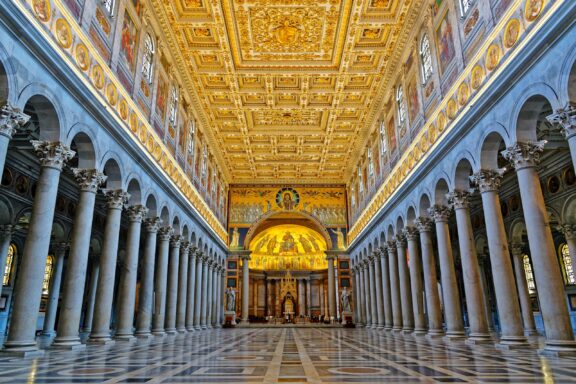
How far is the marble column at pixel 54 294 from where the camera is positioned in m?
20.5

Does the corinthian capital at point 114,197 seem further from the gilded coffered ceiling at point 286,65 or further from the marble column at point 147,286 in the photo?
the gilded coffered ceiling at point 286,65

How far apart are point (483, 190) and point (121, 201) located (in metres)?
12.2

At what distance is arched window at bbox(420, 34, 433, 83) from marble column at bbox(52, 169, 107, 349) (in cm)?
1373

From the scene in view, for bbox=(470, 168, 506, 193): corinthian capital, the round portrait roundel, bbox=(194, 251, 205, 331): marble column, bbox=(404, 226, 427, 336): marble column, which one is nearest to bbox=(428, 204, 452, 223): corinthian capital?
bbox=(404, 226, 427, 336): marble column

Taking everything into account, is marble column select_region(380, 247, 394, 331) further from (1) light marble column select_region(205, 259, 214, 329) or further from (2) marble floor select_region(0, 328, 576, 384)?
(2) marble floor select_region(0, 328, 576, 384)

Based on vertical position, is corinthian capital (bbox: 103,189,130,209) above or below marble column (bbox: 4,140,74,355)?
above

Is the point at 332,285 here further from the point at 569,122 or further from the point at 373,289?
the point at 569,122

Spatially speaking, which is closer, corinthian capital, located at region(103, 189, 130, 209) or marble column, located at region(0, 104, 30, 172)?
marble column, located at region(0, 104, 30, 172)

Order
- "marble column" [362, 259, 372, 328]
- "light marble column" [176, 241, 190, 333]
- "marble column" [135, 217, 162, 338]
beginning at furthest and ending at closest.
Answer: "marble column" [362, 259, 372, 328] → "light marble column" [176, 241, 190, 333] → "marble column" [135, 217, 162, 338]

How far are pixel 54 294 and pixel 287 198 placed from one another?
23.7 meters

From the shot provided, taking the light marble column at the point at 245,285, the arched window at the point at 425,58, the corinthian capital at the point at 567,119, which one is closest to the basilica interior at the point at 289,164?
the corinthian capital at the point at 567,119

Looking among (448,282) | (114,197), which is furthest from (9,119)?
(448,282)

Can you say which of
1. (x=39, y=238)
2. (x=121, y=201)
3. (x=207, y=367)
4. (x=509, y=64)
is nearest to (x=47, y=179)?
(x=39, y=238)

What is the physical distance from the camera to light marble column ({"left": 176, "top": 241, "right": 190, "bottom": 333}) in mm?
24453
